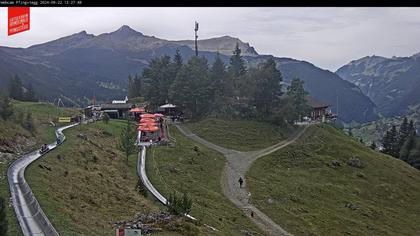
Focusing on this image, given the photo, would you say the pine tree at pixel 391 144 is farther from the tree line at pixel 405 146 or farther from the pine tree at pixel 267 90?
the pine tree at pixel 267 90

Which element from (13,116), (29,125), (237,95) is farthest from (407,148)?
(13,116)

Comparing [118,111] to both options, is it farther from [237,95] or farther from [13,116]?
[13,116]

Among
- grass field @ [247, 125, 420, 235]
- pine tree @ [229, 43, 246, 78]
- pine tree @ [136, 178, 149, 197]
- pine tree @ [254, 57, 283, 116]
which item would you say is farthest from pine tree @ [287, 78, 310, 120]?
pine tree @ [136, 178, 149, 197]

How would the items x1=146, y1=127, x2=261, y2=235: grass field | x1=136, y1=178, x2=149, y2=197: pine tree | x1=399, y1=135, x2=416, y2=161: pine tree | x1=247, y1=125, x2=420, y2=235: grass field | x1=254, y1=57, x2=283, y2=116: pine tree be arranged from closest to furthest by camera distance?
x1=146, y1=127, x2=261, y2=235: grass field
x1=136, y1=178, x2=149, y2=197: pine tree
x1=247, y1=125, x2=420, y2=235: grass field
x1=254, y1=57, x2=283, y2=116: pine tree
x1=399, y1=135, x2=416, y2=161: pine tree

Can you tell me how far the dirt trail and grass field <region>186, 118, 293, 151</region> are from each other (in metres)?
1.51

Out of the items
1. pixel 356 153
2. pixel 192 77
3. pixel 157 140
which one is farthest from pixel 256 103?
pixel 157 140

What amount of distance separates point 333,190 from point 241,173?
466 inches

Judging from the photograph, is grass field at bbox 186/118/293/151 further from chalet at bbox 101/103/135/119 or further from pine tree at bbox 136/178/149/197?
pine tree at bbox 136/178/149/197

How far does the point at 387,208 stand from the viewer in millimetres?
53000

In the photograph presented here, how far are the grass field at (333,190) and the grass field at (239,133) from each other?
479 cm

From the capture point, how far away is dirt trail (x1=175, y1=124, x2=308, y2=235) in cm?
→ 3947

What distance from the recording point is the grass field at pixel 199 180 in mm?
35469

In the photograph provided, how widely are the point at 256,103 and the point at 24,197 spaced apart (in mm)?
60194

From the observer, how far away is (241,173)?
180ft
